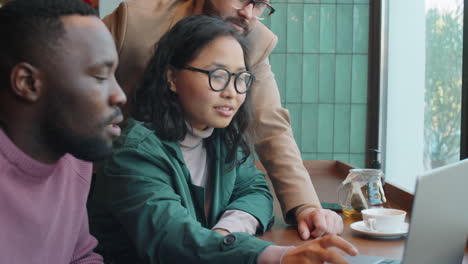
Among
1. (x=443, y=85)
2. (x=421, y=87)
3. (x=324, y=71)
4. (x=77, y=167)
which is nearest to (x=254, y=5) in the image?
(x=77, y=167)

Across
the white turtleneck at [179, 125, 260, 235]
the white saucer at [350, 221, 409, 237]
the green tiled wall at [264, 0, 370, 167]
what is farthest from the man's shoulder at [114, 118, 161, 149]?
the green tiled wall at [264, 0, 370, 167]

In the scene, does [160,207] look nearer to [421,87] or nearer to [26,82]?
[26,82]

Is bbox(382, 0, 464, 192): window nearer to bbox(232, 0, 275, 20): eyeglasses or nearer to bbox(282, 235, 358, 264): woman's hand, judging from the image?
bbox(232, 0, 275, 20): eyeglasses

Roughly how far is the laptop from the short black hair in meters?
0.57

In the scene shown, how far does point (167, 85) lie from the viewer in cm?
140

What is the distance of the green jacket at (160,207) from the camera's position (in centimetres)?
105

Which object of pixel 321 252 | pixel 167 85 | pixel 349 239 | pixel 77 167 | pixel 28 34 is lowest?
pixel 349 239

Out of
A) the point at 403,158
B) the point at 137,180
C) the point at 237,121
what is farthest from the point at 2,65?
the point at 403,158

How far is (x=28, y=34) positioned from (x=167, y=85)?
60 centimetres

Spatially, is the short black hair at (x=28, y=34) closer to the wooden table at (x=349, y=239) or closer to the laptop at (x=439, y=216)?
the laptop at (x=439, y=216)

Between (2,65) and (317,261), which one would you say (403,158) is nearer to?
(317,261)

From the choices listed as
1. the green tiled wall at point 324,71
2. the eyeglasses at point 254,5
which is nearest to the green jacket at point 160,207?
the eyeglasses at point 254,5

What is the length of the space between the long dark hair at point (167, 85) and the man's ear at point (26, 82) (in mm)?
506

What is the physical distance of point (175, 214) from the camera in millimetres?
1118
